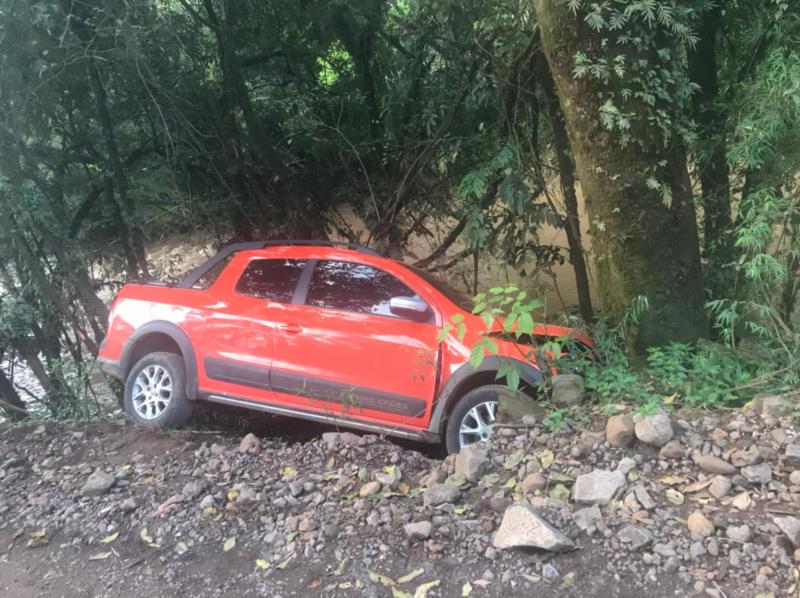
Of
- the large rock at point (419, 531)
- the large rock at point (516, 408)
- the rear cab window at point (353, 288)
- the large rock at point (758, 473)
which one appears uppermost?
the rear cab window at point (353, 288)

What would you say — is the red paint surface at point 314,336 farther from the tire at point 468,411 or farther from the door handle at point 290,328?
the tire at point 468,411

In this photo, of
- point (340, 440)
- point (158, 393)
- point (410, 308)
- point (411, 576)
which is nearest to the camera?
point (411, 576)

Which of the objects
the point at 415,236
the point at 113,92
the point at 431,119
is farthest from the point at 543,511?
the point at 113,92

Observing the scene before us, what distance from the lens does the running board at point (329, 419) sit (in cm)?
488

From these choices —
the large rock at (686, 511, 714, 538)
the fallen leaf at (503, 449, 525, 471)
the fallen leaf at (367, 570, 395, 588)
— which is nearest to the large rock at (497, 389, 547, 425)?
the fallen leaf at (503, 449, 525, 471)

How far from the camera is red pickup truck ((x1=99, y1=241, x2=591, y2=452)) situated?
483 centimetres

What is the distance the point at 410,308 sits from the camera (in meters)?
4.95

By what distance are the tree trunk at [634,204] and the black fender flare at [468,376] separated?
0.80 m

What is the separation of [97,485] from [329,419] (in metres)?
1.76

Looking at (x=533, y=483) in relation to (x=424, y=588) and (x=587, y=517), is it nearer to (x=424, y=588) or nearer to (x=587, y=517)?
(x=587, y=517)

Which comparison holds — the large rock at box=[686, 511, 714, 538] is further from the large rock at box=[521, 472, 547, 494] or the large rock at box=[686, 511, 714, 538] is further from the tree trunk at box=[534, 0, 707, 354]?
the tree trunk at box=[534, 0, 707, 354]

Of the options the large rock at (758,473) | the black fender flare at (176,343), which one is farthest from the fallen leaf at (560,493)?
the black fender flare at (176,343)

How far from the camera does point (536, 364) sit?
4602mm

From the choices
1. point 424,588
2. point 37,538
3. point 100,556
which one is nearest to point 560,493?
point 424,588
